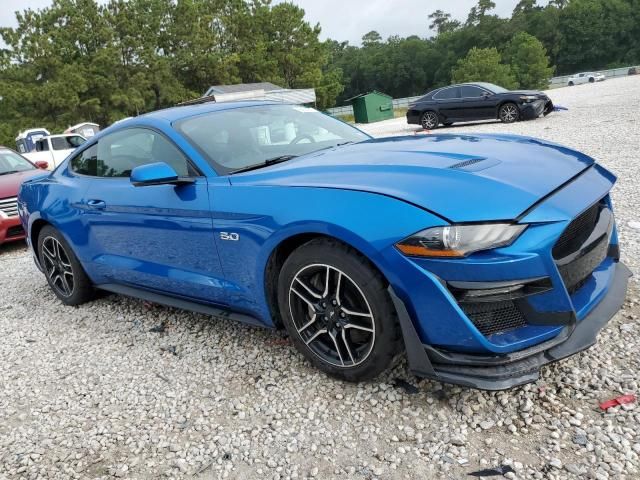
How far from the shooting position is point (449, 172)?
237cm

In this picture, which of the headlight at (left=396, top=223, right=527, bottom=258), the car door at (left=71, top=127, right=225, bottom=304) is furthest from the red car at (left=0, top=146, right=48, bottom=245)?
the headlight at (left=396, top=223, right=527, bottom=258)

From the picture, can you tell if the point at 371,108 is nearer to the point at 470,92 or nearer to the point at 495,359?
the point at 470,92

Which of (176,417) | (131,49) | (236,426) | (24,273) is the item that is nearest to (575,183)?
(236,426)

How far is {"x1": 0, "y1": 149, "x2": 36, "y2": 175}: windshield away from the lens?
796 centimetres

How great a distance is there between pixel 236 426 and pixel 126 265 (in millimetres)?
1680

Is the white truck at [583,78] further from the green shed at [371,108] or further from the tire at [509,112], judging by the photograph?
the tire at [509,112]

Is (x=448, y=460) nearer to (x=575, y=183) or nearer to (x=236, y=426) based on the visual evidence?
(x=236, y=426)

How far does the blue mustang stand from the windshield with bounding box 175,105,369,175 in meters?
0.01

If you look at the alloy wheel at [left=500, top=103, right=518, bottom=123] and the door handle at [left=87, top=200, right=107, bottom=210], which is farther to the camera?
the alloy wheel at [left=500, top=103, right=518, bottom=123]

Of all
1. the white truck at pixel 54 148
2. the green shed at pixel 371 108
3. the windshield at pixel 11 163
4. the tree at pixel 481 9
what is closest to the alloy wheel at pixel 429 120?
the white truck at pixel 54 148

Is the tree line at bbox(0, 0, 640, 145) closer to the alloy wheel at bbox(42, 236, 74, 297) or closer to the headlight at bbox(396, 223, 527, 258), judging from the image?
the alloy wheel at bbox(42, 236, 74, 297)

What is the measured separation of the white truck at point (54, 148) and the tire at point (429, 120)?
11598 millimetres

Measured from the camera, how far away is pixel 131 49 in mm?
46750

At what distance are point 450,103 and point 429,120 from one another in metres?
0.95
